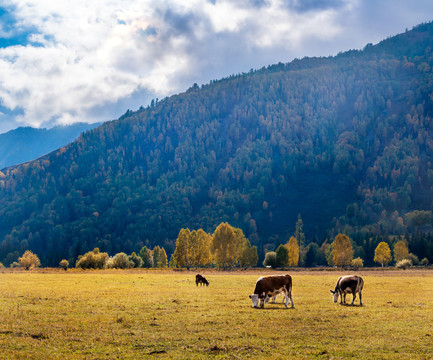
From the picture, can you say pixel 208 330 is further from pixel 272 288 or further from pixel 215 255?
pixel 215 255

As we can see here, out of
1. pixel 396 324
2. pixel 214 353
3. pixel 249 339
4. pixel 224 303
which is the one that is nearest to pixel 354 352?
pixel 249 339

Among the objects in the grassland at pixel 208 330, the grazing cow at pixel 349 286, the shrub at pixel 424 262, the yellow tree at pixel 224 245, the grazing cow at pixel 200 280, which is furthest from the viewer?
the shrub at pixel 424 262

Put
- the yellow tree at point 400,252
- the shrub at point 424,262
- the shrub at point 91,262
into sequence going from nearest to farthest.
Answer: the shrub at point 91,262 < the shrub at point 424,262 < the yellow tree at point 400,252

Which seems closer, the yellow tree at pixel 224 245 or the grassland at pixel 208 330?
the grassland at pixel 208 330

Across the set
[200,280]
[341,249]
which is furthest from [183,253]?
[200,280]

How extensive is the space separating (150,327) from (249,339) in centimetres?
642

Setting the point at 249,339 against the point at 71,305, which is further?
the point at 71,305

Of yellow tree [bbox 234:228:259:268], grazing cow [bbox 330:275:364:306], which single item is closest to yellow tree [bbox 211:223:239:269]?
yellow tree [bbox 234:228:259:268]

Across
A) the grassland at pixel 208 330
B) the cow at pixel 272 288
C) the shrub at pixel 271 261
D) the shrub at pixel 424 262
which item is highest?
the cow at pixel 272 288

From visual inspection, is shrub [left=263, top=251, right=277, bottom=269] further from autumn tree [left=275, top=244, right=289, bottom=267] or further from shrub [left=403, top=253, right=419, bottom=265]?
shrub [left=403, top=253, right=419, bottom=265]

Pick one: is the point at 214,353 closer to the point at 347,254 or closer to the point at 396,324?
the point at 396,324

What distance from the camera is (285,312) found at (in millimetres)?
29906

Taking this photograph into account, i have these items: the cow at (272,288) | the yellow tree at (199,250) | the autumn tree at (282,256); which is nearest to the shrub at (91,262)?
the yellow tree at (199,250)

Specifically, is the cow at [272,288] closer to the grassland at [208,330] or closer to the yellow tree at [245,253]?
the grassland at [208,330]
